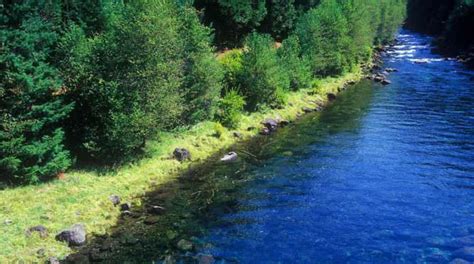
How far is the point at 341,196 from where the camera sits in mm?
38062

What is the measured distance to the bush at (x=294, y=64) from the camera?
70.4 metres

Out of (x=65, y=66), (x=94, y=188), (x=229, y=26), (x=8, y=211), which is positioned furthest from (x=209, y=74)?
(x=229, y=26)

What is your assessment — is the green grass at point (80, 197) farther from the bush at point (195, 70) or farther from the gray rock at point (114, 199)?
the bush at point (195, 70)

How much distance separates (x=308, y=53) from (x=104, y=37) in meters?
45.0

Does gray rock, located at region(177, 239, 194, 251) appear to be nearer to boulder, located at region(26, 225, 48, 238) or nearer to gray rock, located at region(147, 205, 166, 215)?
gray rock, located at region(147, 205, 166, 215)

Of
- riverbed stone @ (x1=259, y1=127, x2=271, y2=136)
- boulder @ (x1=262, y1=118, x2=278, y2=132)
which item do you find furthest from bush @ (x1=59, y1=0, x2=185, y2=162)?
boulder @ (x1=262, y1=118, x2=278, y2=132)

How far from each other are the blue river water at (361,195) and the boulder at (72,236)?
8.37 metres

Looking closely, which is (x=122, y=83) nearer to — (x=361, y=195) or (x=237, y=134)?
(x=237, y=134)

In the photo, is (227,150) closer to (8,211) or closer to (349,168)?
(349,168)

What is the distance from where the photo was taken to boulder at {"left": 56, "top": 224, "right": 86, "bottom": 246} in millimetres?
30359

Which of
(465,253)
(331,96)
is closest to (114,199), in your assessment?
(465,253)

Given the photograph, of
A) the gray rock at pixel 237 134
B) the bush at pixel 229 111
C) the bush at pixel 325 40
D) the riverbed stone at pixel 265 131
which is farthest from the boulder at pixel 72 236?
the bush at pixel 325 40

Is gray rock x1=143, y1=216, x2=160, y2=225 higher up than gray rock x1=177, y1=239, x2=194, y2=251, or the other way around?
gray rock x1=143, y1=216, x2=160, y2=225

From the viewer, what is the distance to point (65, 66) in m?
40.1
